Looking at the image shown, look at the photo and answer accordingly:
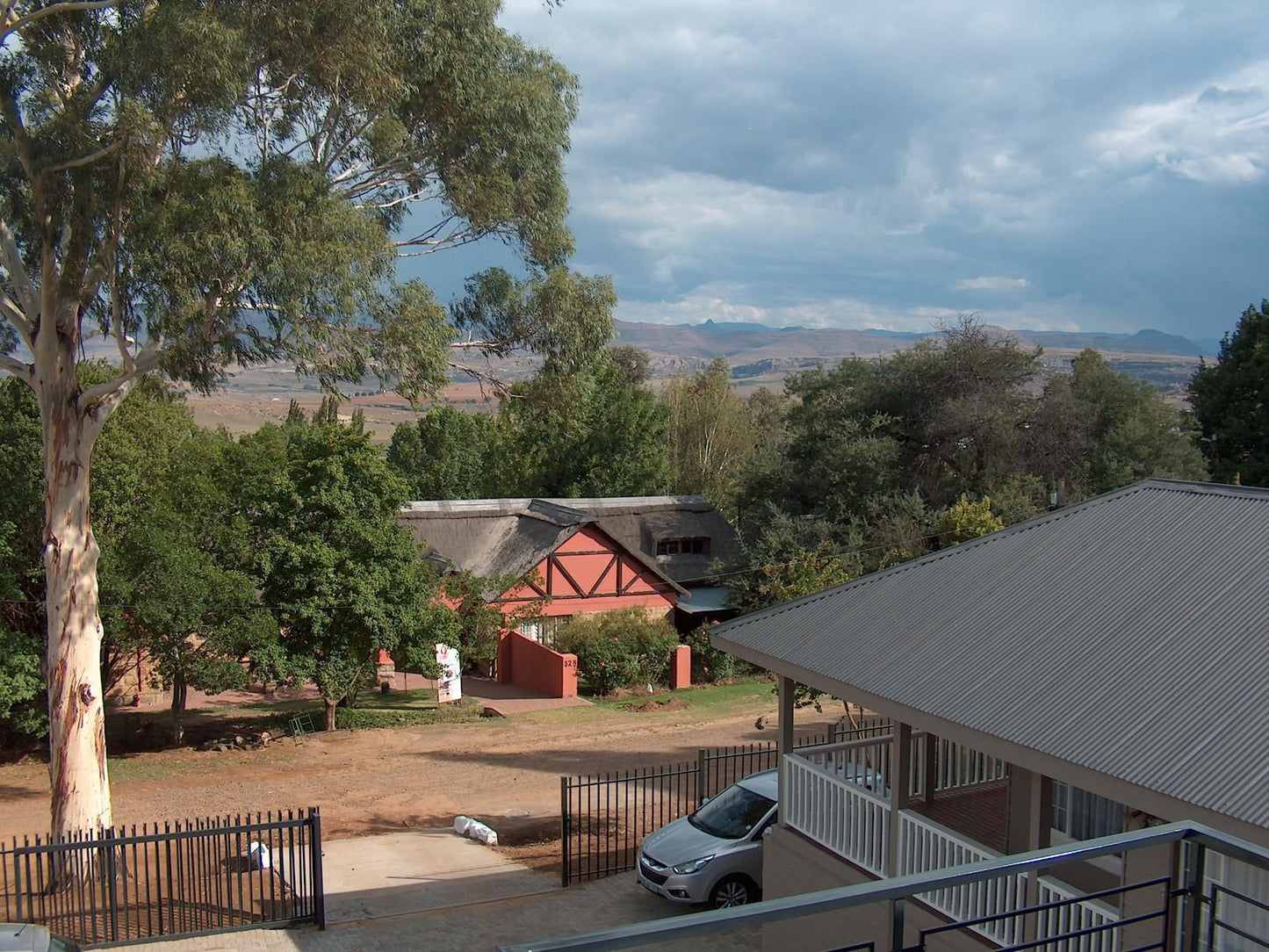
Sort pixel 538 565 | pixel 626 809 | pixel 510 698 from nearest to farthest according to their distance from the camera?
pixel 626 809
pixel 510 698
pixel 538 565

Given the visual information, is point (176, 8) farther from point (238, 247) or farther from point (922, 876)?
point (922, 876)

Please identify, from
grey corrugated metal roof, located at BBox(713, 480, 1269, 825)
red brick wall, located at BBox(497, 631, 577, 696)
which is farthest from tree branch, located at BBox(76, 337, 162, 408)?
red brick wall, located at BBox(497, 631, 577, 696)

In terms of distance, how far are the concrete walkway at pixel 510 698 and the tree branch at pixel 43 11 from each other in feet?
65.0

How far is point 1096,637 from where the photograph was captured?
9586 millimetres

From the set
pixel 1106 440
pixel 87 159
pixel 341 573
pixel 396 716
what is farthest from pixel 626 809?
pixel 1106 440

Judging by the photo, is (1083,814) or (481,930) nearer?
(1083,814)

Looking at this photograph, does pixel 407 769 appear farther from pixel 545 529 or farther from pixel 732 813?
pixel 545 529

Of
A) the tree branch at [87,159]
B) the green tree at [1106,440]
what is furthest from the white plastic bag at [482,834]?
the green tree at [1106,440]

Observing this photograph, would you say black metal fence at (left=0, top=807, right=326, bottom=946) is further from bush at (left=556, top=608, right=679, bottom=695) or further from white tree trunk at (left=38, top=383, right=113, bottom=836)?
bush at (left=556, top=608, right=679, bottom=695)

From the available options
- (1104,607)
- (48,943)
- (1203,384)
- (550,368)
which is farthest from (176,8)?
(1203,384)

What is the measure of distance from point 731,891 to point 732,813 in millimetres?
997

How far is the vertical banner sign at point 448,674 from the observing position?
30.8 m

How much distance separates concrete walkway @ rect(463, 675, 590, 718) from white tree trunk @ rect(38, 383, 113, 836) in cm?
1435

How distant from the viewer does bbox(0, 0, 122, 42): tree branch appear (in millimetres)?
14930
